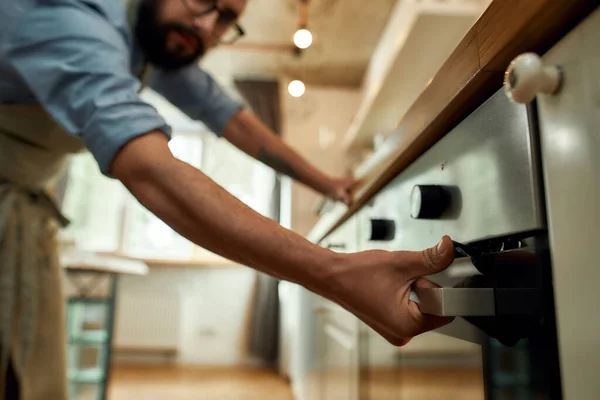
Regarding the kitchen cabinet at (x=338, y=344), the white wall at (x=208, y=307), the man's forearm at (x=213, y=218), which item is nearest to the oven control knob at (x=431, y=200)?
the man's forearm at (x=213, y=218)

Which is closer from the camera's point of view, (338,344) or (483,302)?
(483,302)

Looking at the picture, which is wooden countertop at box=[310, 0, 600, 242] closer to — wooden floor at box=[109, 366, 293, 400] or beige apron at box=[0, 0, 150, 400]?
beige apron at box=[0, 0, 150, 400]

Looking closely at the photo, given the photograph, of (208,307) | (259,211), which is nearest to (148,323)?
(208,307)

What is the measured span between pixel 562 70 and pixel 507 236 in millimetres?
124

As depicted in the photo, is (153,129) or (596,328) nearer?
(596,328)

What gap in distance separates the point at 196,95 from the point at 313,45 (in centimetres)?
192

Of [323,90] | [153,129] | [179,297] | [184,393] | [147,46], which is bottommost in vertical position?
[184,393]

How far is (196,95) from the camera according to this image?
1261 millimetres

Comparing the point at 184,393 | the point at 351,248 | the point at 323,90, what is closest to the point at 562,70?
the point at 351,248

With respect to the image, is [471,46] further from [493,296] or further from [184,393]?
[184,393]

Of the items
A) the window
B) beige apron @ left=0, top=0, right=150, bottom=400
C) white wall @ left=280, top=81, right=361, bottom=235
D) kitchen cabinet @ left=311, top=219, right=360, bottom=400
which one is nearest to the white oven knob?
kitchen cabinet @ left=311, top=219, right=360, bottom=400

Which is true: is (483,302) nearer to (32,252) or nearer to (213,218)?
(213,218)

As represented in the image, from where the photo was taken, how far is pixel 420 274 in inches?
16.0

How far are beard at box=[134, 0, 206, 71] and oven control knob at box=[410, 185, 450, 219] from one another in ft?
2.80
